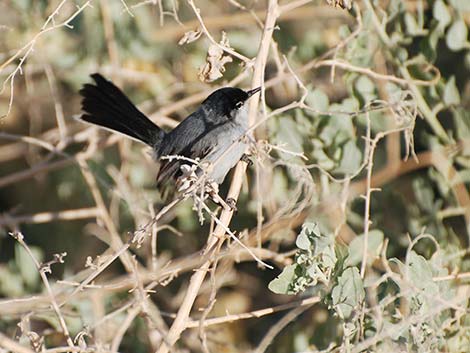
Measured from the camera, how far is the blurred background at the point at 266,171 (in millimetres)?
2564

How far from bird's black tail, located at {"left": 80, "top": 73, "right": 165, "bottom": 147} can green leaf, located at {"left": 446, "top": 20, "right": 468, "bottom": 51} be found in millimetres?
1301

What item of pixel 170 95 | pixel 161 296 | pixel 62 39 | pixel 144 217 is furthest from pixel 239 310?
pixel 62 39

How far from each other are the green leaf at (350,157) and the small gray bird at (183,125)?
381 mm

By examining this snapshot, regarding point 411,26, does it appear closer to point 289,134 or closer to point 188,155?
point 289,134

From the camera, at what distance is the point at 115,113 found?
3.62 metres

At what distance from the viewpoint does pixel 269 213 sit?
10.9ft

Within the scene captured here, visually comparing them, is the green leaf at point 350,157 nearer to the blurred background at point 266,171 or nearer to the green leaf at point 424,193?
the blurred background at point 266,171

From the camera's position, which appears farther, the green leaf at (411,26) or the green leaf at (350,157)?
the green leaf at (411,26)

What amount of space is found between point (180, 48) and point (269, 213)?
1.29 meters

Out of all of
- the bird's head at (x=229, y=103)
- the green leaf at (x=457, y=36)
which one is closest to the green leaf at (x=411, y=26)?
the green leaf at (x=457, y=36)

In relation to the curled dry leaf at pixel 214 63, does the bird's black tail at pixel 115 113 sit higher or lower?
lower

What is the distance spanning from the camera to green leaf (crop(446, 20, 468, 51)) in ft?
10.5

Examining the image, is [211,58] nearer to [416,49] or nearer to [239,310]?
[416,49]

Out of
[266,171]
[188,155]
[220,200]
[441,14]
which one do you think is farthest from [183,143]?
[441,14]
